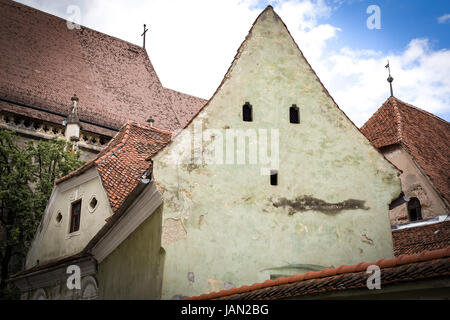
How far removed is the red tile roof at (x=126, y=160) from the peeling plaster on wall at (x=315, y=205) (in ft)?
9.33

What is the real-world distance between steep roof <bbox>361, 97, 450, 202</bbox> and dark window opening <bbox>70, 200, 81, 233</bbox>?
10.6m

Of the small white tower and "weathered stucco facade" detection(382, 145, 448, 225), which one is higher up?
the small white tower

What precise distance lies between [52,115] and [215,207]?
1818 cm

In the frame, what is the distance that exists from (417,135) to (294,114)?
1040 cm

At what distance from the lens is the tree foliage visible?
18.7 metres

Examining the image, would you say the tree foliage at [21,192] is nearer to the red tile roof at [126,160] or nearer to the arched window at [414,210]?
the red tile roof at [126,160]

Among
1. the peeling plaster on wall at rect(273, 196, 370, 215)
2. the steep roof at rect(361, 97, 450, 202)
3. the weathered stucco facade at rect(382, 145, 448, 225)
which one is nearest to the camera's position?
the peeling plaster on wall at rect(273, 196, 370, 215)

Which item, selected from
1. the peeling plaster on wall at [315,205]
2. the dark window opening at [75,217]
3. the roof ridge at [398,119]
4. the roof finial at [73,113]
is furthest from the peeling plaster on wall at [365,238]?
the roof finial at [73,113]

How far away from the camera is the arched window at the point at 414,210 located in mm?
17812

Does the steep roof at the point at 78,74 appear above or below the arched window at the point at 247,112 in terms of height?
above

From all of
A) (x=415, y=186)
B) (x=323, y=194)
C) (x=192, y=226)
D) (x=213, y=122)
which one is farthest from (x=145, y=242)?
(x=415, y=186)

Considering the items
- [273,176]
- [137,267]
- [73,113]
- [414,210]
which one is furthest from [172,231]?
[73,113]

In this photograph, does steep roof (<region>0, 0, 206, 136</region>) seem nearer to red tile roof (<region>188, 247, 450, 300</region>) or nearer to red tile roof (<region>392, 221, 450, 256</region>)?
red tile roof (<region>392, 221, 450, 256</region>)

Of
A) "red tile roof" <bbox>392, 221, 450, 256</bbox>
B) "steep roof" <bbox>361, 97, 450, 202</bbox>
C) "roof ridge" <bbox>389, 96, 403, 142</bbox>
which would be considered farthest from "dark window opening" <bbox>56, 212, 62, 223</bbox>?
"roof ridge" <bbox>389, 96, 403, 142</bbox>
